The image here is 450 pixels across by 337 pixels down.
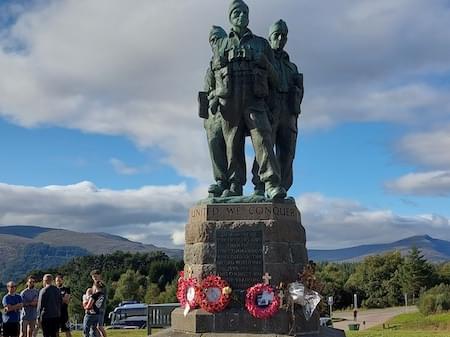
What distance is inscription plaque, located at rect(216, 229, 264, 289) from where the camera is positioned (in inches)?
376

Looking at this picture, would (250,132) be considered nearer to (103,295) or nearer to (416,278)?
(103,295)

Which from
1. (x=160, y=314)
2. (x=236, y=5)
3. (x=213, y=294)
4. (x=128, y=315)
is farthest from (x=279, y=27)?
(x=128, y=315)

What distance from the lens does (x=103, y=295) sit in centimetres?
1174

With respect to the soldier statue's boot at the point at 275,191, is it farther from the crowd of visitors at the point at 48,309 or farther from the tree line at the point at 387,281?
the tree line at the point at 387,281

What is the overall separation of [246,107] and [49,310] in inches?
189

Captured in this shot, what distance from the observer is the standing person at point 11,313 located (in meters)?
12.6

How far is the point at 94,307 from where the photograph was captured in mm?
11617

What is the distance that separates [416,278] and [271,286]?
162ft

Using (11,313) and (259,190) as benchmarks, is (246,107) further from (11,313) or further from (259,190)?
(11,313)

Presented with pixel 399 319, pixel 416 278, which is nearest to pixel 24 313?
pixel 399 319

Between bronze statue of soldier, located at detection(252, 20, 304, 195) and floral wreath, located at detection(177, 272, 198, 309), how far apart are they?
212cm

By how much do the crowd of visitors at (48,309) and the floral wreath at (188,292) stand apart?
2.44 m

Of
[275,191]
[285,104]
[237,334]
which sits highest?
[285,104]

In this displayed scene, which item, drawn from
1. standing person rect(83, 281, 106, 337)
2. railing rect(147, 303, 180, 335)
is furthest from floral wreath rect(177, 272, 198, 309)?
railing rect(147, 303, 180, 335)
